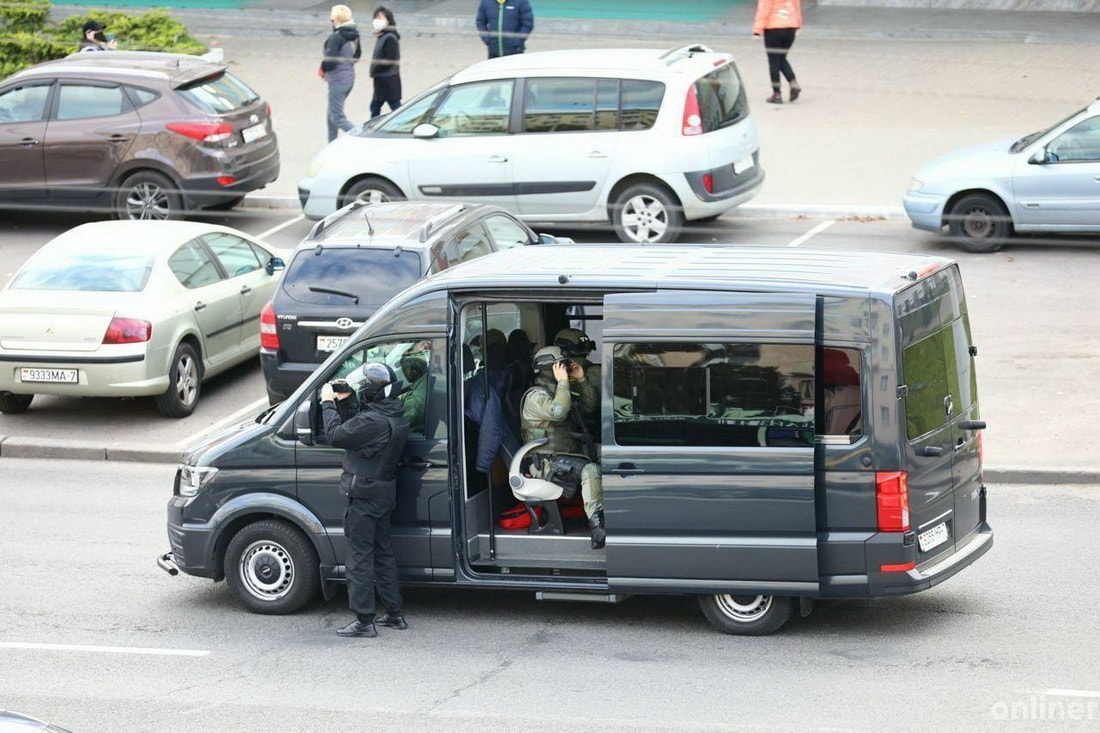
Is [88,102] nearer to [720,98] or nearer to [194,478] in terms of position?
[720,98]

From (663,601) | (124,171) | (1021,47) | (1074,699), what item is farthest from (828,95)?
(1074,699)

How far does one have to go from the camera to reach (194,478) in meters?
10.2

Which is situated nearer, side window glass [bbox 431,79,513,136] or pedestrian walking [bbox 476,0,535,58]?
side window glass [bbox 431,79,513,136]

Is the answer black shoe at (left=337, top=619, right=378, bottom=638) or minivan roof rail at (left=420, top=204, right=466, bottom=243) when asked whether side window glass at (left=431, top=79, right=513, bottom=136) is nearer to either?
minivan roof rail at (left=420, top=204, right=466, bottom=243)

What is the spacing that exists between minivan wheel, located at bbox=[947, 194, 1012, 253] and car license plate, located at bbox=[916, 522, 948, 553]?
9.04 meters

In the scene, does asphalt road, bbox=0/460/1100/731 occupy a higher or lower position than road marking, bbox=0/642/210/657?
higher

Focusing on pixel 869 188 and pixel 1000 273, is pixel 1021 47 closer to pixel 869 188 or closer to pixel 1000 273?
pixel 869 188

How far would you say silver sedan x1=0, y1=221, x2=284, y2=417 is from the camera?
14227 mm

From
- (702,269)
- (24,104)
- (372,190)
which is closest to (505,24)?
(372,190)

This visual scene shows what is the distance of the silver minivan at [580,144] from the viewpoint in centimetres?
1780

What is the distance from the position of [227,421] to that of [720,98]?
257 inches

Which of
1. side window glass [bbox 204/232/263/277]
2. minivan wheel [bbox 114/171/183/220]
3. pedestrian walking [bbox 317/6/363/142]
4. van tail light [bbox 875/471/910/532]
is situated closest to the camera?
van tail light [bbox 875/471/910/532]

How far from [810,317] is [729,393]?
1.97 feet

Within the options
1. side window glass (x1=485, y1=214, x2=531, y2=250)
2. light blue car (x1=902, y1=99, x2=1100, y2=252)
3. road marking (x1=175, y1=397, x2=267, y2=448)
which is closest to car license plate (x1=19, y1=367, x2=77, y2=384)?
road marking (x1=175, y1=397, x2=267, y2=448)
